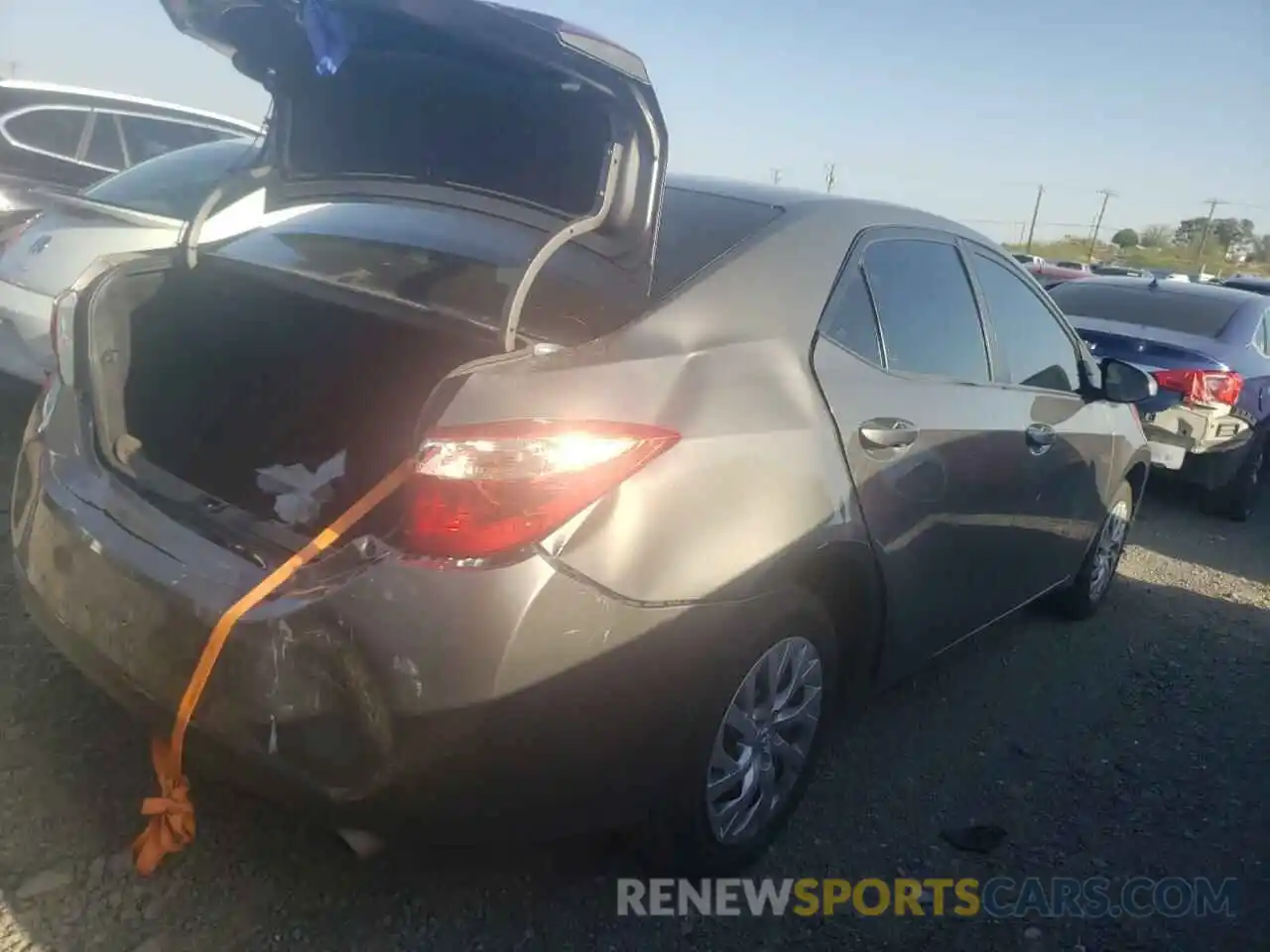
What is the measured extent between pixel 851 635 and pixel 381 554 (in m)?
1.37

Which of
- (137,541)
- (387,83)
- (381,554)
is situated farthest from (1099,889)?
(387,83)

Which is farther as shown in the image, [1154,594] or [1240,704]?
[1154,594]

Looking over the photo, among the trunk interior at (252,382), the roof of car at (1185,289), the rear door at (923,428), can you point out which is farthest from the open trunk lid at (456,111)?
the roof of car at (1185,289)

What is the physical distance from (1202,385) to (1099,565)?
7.48 ft

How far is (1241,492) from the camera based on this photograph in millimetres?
6934

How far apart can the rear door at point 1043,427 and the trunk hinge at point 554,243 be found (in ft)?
5.18

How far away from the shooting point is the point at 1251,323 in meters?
7.03

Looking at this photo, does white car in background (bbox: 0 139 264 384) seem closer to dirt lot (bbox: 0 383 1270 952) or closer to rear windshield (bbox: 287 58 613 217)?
dirt lot (bbox: 0 383 1270 952)

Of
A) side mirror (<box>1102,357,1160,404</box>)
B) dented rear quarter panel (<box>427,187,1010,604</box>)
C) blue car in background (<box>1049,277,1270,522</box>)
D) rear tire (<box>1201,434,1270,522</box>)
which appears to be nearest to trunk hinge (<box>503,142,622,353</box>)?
dented rear quarter panel (<box>427,187,1010,604</box>)

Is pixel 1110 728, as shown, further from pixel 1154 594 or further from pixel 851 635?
pixel 1154 594

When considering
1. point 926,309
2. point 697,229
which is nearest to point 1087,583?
point 926,309

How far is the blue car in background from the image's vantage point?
634 centimetres

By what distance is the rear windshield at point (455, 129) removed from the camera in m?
2.55

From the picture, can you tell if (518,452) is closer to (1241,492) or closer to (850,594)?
(850,594)
